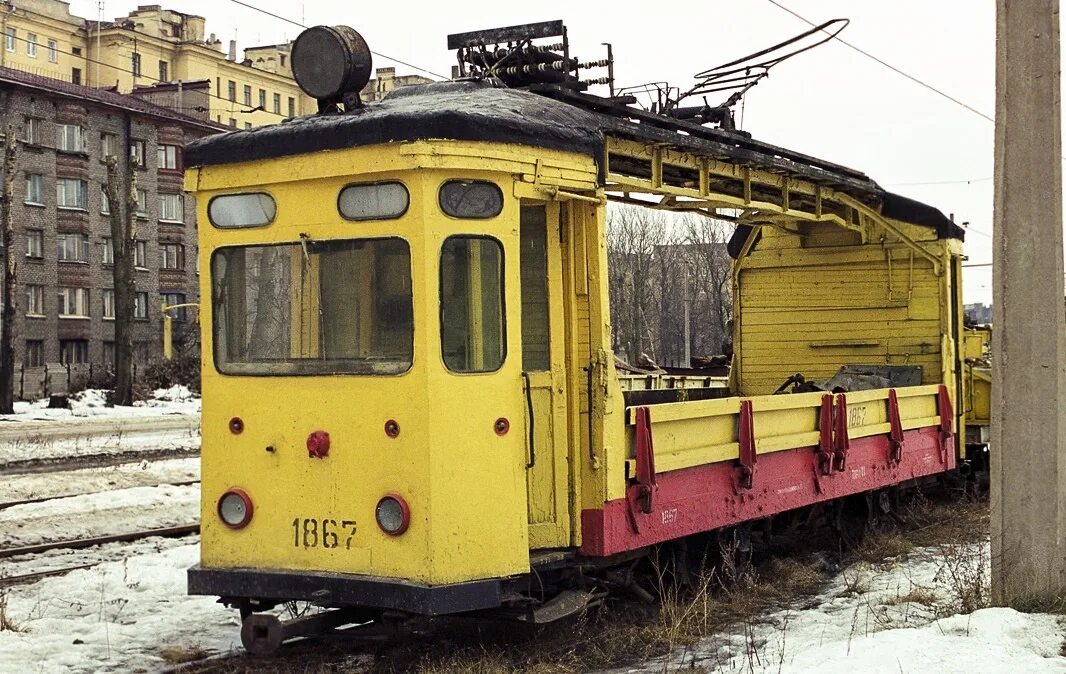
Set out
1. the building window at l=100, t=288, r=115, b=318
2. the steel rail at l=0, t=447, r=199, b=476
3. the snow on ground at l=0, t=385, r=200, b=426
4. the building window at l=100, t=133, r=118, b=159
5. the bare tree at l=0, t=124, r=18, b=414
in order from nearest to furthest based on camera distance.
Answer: the steel rail at l=0, t=447, r=199, b=476, the snow on ground at l=0, t=385, r=200, b=426, the bare tree at l=0, t=124, r=18, b=414, the building window at l=100, t=133, r=118, b=159, the building window at l=100, t=288, r=115, b=318

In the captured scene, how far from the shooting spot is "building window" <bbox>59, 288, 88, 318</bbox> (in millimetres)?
43594

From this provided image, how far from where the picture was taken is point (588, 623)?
738cm

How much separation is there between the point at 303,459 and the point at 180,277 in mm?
43281

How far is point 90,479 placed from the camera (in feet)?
50.6

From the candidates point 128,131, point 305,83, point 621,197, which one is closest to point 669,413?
point 621,197

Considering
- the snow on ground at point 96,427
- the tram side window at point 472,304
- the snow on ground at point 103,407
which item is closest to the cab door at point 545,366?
the tram side window at point 472,304

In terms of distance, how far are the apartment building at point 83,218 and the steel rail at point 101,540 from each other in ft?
101

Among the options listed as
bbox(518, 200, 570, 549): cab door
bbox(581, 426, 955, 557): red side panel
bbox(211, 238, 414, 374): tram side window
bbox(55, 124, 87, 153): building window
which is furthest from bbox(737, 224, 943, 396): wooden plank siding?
bbox(55, 124, 87, 153): building window

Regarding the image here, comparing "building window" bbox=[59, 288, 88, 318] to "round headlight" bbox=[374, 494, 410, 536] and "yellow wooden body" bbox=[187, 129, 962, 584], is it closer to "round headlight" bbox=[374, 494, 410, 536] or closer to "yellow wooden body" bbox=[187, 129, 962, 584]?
"yellow wooden body" bbox=[187, 129, 962, 584]

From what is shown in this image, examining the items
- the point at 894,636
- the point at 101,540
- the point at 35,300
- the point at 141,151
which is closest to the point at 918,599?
the point at 894,636

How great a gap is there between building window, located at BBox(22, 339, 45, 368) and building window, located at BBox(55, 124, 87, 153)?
6507mm

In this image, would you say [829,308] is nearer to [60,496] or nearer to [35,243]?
[60,496]

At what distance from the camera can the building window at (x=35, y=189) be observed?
42156 mm

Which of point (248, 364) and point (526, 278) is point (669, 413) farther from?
point (248, 364)
